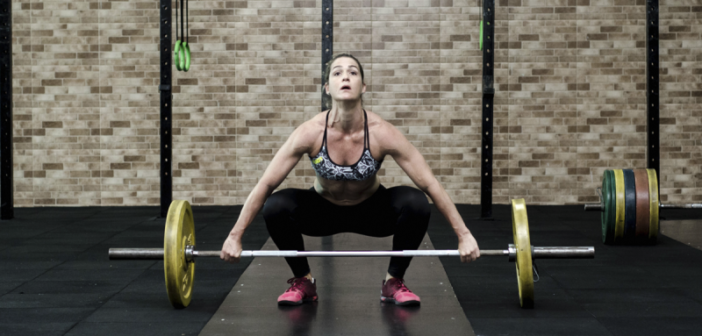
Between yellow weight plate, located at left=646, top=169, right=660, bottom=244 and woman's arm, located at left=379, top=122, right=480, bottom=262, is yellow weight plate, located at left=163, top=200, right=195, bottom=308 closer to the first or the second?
woman's arm, located at left=379, top=122, right=480, bottom=262

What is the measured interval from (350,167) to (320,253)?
32cm

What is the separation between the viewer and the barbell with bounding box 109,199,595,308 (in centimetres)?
236

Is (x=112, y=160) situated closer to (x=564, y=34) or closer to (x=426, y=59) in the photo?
(x=426, y=59)

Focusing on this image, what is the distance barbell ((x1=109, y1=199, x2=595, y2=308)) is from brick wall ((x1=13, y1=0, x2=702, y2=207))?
11.8 ft

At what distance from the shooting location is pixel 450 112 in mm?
6070

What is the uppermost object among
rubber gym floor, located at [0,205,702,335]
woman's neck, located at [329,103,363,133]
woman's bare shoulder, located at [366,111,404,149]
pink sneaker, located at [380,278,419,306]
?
woman's neck, located at [329,103,363,133]

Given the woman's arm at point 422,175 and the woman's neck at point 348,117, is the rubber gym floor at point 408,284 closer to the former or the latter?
the woman's arm at point 422,175

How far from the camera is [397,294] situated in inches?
102

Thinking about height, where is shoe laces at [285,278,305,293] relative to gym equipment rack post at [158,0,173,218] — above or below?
below

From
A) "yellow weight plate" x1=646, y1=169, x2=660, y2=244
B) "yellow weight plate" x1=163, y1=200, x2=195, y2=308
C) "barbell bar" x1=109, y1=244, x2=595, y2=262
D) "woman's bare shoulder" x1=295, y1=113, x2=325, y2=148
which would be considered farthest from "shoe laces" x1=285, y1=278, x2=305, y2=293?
"yellow weight plate" x1=646, y1=169, x2=660, y2=244

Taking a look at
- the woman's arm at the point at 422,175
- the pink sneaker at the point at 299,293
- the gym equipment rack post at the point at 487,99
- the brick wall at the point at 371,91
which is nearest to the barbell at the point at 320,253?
the woman's arm at the point at 422,175

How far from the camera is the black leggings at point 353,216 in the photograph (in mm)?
2508

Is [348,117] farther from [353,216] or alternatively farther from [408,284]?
[408,284]

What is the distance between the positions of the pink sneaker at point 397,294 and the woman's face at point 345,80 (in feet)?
2.39
